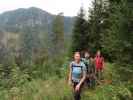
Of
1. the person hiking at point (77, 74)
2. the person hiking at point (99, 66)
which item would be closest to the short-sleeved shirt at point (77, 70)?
the person hiking at point (77, 74)

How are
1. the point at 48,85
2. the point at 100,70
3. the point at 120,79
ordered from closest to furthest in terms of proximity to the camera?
the point at 48,85
the point at 120,79
the point at 100,70

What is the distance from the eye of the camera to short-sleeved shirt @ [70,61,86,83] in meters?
10.7

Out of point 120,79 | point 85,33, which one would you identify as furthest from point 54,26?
point 120,79

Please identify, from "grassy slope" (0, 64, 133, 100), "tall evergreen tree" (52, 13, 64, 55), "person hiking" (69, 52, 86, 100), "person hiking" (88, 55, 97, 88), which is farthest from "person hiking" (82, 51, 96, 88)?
"tall evergreen tree" (52, 13, 64, 55)

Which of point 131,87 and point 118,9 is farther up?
point 118,9

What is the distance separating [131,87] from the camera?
36.9 ft

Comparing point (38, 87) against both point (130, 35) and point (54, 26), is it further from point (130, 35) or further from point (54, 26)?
point (54, 26)

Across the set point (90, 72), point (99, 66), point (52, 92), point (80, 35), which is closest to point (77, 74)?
point (52, 92)

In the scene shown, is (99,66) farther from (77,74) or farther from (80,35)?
(80,35)

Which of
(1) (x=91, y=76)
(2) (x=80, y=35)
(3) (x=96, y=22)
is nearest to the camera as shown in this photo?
(1) (x=91, y=76)

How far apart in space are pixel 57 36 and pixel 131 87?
90282 millimetres

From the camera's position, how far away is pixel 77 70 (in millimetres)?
10695

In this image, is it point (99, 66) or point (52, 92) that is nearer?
point (52, 92)

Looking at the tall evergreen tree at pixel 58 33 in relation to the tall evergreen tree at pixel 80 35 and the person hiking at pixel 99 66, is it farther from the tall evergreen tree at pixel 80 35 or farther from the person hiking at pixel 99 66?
the person hiking at pixel 99 66
